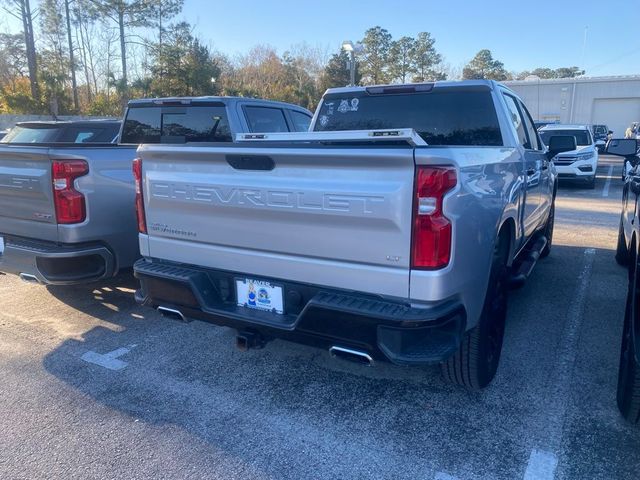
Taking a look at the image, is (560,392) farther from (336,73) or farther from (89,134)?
(336,73)

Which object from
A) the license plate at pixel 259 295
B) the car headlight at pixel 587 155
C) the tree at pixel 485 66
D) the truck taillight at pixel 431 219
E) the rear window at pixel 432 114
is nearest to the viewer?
the truck taillight at pixel 431 219

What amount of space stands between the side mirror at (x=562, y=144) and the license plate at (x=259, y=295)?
13.3 ft

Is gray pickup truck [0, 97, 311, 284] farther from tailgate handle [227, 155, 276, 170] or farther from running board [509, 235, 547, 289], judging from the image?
running board [509, 235, 547, 289]

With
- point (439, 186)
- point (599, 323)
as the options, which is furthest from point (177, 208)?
point (599, 323)

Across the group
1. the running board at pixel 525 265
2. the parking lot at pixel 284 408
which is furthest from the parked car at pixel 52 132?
the running board at pixel 525 265

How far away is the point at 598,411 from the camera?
317cm

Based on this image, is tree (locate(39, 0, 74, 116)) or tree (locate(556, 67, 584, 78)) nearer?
tree (locate(39, 0, 74, 116))

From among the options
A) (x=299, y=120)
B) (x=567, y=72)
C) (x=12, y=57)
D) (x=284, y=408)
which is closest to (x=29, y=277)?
(x=284, y=408)

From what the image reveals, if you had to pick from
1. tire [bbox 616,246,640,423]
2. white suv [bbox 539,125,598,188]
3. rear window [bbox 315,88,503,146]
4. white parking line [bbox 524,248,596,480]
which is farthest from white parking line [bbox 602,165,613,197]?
tire [bbox 616,246,640,423]

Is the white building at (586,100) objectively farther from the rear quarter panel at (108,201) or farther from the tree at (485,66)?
the rear quarter panel at (108,201)

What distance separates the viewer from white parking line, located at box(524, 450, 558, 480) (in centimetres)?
259

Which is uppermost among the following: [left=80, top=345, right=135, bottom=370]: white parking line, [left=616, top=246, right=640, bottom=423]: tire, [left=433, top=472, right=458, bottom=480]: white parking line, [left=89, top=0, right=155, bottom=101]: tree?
[left=89, top=0, right=155, bottom=101]: tree

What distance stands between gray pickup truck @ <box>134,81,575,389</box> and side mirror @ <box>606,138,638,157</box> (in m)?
1.74

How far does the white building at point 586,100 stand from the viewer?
4394 centimetres
